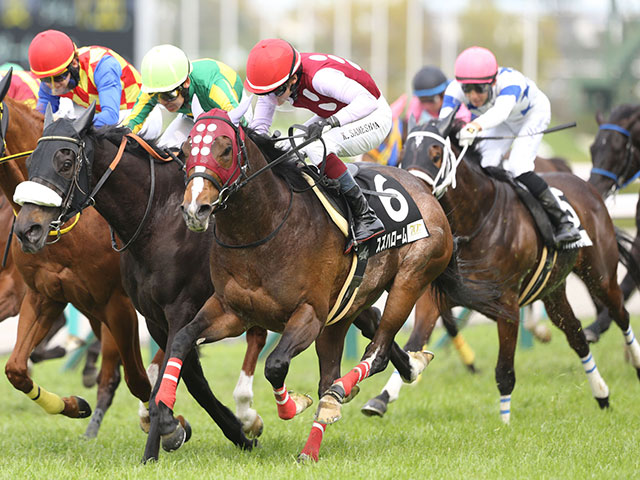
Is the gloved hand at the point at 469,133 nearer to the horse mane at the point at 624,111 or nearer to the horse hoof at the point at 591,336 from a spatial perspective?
the horse hoof at the point at 591,336

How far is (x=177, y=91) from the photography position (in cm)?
538

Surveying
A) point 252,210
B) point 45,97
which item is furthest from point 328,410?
point 45,97

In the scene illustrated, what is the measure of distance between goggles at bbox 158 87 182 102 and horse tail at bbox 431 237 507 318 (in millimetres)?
1859

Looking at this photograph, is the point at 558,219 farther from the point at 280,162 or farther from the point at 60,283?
the point at 60,283

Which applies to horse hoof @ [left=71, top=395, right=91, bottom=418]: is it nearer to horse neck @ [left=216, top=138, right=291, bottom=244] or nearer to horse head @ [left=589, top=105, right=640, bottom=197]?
horse neck @ [left=216, top=138, right=291, bottom=244]

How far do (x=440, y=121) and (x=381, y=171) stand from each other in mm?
834

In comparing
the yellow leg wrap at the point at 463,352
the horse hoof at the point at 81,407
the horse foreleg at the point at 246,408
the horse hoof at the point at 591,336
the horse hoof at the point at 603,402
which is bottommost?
the yellow leg wrap at the point at 463,352

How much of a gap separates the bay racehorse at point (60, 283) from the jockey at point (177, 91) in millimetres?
595

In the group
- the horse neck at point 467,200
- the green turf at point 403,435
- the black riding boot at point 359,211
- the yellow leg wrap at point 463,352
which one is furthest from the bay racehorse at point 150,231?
the yellow leg wrap at point 463,352

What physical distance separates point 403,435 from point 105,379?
1.89 meters

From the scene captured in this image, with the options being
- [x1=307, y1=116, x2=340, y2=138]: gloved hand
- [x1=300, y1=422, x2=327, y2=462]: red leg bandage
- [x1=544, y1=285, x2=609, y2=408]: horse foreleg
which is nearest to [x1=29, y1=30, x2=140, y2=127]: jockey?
[x1=307, y1=116, x2=340, y2=138]: gloved hand

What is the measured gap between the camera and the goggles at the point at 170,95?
535cm

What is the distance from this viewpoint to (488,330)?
10.6 meters

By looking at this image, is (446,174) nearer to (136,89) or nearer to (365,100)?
(365,100)
